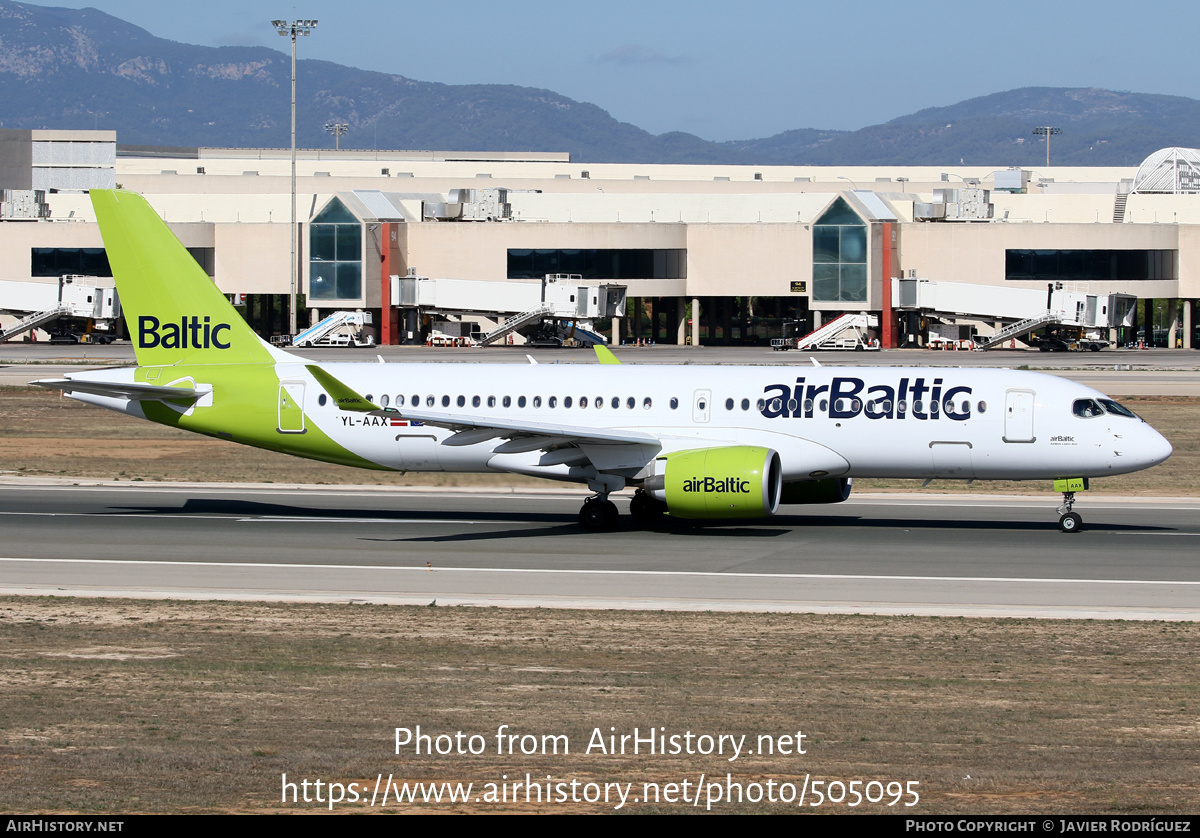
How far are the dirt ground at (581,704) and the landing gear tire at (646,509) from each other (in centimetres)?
1063

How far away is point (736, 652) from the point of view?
19.2 meters

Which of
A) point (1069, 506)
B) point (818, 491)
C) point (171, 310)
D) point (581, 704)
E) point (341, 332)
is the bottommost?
point (581, 704)

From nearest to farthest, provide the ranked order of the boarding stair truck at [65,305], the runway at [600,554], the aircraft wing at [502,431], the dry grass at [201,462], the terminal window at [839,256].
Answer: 1. the runway at [600,554]
2. the aircraft wing at [502,431]
3. the dry grass at [201,462]
4. the terminal window at [839,256]
5. the boarding stair truck at [65,305]

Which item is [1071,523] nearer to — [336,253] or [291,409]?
[291,409]

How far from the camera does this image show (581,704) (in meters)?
15.7

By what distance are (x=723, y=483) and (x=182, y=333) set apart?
1407cm

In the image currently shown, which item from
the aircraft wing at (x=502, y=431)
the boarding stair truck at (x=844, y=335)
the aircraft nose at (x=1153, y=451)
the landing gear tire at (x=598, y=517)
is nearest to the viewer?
the aircraft wing at (x=502, y=431)

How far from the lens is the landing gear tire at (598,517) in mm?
31625

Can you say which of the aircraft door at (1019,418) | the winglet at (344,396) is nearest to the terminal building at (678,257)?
the aircraft door at (1019,418)

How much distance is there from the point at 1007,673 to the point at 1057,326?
91305 millimetres

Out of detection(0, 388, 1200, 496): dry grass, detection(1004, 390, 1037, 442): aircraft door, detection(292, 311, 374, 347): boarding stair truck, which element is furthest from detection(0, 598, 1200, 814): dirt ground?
detection(292, 311, 374, 347): boarding stair truck

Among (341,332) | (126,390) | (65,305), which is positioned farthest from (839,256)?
(126,390)

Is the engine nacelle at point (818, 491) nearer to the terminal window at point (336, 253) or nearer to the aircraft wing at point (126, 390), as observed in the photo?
the aircraft wing at point (126, 390)

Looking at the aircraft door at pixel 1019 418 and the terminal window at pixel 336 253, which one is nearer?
the aircraft door at pixel 1019 418
